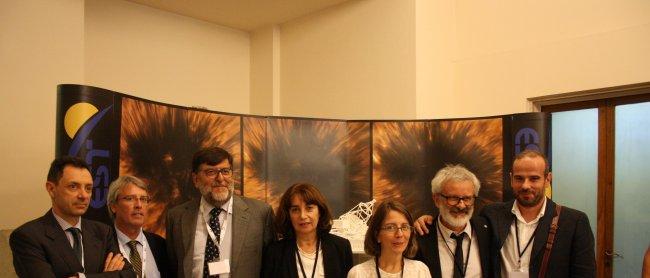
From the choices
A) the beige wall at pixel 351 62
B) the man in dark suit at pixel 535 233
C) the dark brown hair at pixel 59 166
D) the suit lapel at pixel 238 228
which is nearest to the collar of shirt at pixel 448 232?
the man in dark suit at pixel 535 233

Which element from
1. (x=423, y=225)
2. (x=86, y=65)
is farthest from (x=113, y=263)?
(x=86, y=65)

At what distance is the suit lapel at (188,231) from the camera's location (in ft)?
9.29

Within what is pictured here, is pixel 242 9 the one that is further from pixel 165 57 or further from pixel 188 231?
pixel 188 231

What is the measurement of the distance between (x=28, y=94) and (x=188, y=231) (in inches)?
116

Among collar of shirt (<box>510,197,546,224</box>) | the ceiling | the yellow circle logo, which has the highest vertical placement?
the ceiling

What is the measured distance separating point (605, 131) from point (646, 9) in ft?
4.07

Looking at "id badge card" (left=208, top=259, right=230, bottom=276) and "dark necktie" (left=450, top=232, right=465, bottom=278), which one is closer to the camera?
"dark necktie" (left=450, top=232, right=465, bottom=278)

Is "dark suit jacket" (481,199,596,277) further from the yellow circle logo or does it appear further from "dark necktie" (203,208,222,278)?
the yellow circle logo

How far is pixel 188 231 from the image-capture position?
2.89 meters

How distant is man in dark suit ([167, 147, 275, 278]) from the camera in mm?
2859

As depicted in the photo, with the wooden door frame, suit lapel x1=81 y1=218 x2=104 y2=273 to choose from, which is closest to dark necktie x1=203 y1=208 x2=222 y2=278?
suit lapel x1=81 y1=218 x2=104 y2=273

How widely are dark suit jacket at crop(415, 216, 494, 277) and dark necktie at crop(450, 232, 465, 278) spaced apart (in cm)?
9

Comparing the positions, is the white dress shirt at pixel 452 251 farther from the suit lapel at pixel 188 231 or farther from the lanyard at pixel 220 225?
the suit lapel at pixel 188 231

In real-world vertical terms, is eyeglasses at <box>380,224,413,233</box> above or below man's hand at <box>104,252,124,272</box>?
above
